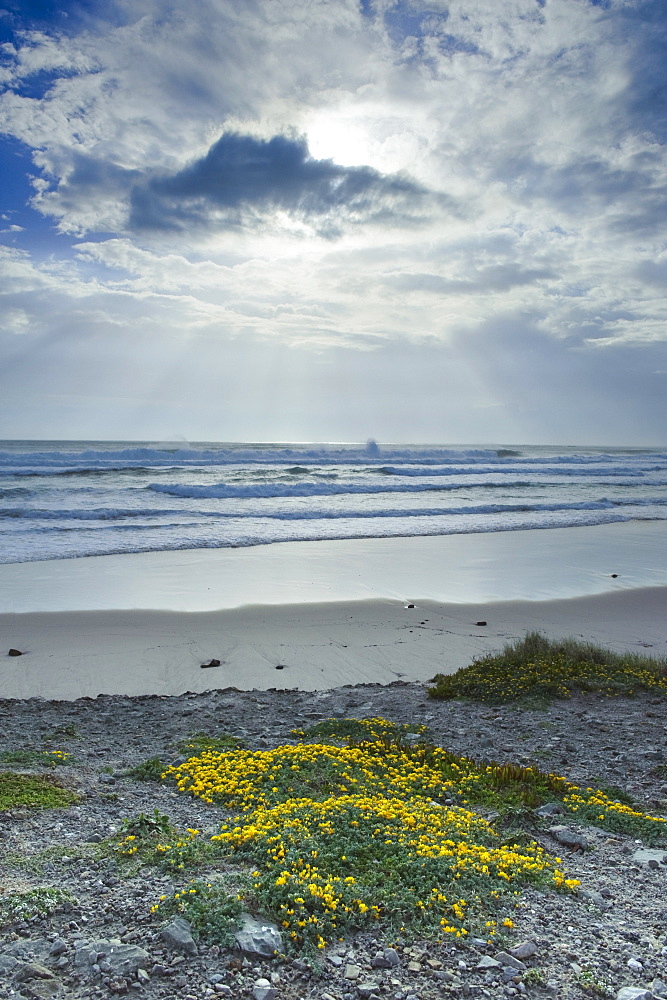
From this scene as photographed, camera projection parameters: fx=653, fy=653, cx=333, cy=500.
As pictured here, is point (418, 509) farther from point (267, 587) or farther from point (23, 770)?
point (23, 770)

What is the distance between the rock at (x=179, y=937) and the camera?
11.3 ft

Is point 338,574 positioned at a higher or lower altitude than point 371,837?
lower

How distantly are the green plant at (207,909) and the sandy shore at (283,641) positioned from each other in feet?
16.7

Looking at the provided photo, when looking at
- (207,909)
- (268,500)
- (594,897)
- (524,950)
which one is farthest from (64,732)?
(268,500)

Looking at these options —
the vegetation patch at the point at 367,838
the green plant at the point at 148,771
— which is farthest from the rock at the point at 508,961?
the green plant at the point at 148,771

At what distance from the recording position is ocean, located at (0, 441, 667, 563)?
2261 centimetres

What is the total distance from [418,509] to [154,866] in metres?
27.3

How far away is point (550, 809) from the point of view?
17.2 feet

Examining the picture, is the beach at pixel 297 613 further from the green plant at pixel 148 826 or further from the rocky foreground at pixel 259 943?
the green plant at pixel 148 826

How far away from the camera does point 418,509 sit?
101 feet

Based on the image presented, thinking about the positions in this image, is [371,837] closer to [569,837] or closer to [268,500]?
[569,837]

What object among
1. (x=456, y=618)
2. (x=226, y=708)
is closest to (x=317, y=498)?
(x=456, y=618)

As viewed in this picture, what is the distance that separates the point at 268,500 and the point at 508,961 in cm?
3156

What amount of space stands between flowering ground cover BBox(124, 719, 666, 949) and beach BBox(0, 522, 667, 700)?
3.36 meters
